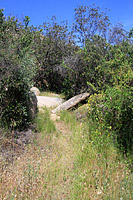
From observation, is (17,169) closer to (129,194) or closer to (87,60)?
(129,194)

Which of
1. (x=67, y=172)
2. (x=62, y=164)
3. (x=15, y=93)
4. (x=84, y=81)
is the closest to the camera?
(x=67, y=172)

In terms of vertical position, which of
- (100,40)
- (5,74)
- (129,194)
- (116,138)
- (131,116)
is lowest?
(129,194)

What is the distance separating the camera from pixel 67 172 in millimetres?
3557

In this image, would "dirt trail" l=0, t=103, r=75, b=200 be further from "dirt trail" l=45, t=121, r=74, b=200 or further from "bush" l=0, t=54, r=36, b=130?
"bush" l=0, t=54, r=36, b=130

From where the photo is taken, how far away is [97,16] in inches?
504

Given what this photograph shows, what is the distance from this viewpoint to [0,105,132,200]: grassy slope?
3004mm

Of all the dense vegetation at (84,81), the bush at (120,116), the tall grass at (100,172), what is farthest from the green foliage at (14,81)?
the bush at (120,116)

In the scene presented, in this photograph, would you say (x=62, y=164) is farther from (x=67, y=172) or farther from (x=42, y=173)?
(x=42, y=173)

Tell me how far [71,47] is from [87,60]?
4545 millimetres

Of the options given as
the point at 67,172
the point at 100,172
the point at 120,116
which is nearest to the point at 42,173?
A: the point at 67,172

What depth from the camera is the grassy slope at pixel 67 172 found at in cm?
300

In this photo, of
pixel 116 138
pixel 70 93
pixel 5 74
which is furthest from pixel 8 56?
pixel 70 93

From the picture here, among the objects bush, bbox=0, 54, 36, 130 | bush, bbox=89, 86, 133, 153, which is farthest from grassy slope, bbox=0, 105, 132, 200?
bush, bbox=0, 54, 36, 130

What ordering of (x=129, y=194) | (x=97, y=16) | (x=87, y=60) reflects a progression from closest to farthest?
(x=129, y=194) < (x=87, y=60) < (x=97, y=16)
